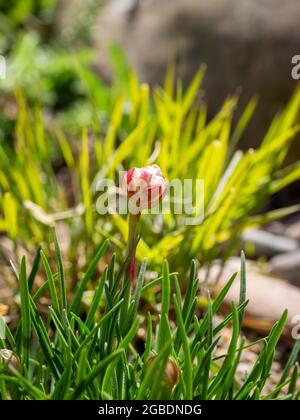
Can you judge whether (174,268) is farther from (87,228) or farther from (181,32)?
(181,32)

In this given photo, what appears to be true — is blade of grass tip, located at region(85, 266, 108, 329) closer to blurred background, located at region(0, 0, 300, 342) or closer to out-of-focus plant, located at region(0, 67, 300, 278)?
out-of-focus plant, located at region(0, 67, 300, 278)

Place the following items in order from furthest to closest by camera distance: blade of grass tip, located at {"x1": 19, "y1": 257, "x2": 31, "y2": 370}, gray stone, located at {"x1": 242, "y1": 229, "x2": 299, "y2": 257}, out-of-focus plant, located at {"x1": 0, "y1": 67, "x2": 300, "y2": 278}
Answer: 1. gray stone, located at {"x1": 242, "y1": 229, "x2": 299, "y2": 257}
2. out-of-focus plant, located at {"x1": 0, "y1": 67, "x2": 300, "y2": 278}
3. blade of grass tip, located at {"x1": 19, "y1": 257, "x2": 31, "y2": 370}

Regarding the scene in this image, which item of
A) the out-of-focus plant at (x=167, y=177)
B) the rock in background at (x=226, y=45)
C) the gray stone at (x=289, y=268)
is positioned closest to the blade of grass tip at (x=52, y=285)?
the out-of-focus plant at (x=167, y=177)

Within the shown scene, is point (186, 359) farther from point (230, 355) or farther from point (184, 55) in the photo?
point (184, 55)

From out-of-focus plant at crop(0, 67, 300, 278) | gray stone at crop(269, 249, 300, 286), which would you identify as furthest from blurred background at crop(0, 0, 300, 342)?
out-of-focus plant at crop(0, 67, 300, 278)

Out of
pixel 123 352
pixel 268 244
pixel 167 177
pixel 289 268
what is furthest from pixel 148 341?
pixel 268 244

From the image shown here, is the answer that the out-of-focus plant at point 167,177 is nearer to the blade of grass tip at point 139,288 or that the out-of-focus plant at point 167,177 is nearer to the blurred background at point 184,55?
the blade of grass tip at point 139,288

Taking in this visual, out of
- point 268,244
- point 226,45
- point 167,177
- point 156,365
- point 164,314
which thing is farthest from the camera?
point 226,45

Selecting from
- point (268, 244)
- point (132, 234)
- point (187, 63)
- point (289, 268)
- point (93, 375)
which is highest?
point (187, 63)
